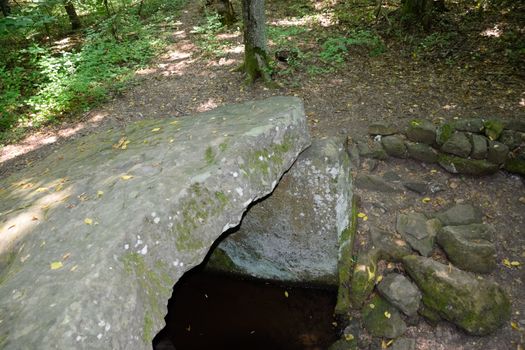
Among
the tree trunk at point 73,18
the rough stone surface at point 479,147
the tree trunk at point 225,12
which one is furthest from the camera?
the tree trunk at point 73,18

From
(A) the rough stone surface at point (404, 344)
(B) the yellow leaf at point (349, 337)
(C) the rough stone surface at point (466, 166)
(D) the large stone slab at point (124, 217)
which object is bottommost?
(B) the yellow leaf at point (349, 337)

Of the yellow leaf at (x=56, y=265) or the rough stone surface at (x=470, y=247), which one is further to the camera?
the rough stone surface at (x=470, y=247)

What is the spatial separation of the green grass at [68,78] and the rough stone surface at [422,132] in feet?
18.9

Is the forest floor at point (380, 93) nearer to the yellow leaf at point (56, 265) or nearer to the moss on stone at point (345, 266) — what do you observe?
the moss on stone at point (345, 266)

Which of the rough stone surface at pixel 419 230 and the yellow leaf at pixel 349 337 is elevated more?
the rough stone surface at pixel 419 230

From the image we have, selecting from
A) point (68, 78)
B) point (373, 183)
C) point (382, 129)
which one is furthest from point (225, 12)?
point (373, 183)

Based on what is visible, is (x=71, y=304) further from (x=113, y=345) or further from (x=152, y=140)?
(x=152, y=140)

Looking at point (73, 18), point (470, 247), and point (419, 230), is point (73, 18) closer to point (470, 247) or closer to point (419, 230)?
point (419, 230)

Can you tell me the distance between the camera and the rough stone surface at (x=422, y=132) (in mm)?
5395

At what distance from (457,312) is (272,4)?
10.5 metres

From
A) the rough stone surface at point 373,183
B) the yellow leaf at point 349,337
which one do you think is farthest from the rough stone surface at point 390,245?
the yellow leaf at point 349,337

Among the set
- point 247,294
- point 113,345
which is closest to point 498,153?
point 247,294

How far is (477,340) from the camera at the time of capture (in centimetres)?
372

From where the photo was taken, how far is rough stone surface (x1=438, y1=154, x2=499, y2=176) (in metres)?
5.02
